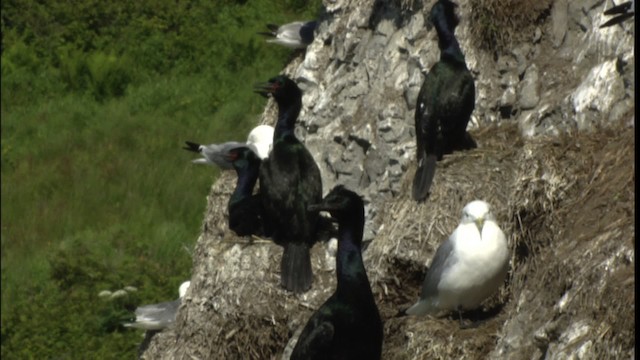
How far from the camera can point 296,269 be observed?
11.2 m

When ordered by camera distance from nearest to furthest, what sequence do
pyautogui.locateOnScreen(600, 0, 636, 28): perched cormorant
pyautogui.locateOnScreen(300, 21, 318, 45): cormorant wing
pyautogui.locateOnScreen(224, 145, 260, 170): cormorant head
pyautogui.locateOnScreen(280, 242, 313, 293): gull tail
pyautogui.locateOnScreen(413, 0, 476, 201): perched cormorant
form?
pyautogui.locateOnScreen(600, 0, 636, 28): perched cormorant
pyautogui.locateOnScreen(413, 0, 476, 201): perched cormorant
pyautogui.locateOnScreen(280, 242, 313, 293): gull tail
pyautogui.locateOnScreen(224, 145, 260, 170): cormorant head
pyautogui.locateOnScreen(300, 21, 318, 45): cormorant wing

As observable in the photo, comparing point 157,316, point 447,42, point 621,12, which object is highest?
point 621,12

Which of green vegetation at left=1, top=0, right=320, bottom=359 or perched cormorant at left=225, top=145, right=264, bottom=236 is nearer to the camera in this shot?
perched cormorant at left=225, top=145, right=264, bottom=236

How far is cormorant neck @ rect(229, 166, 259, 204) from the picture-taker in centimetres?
1224

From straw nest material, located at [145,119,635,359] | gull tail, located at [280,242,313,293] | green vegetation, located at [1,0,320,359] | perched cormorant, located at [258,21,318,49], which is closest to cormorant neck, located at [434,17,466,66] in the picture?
straw nest material, located at [145,119,635,359]

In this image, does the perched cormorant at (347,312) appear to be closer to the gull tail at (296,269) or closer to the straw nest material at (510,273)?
the straw nest material at (510,273)

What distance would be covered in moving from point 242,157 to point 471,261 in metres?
3.50

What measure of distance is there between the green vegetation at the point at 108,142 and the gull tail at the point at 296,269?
7375 mm

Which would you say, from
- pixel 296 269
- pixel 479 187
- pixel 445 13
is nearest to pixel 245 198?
pixel 296 269

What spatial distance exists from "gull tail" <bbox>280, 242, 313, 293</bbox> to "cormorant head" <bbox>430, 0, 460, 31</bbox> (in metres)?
1.76

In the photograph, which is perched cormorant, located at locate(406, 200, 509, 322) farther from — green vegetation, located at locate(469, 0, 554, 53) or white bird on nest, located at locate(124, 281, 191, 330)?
white bird on nest, located at locate(124, 281, 191, 330)

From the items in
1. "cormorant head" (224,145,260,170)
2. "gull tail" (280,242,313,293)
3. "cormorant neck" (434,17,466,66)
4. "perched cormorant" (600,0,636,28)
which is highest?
"perched cormorant" (600,0,636,28)

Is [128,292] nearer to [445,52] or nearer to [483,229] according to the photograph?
[445,52]

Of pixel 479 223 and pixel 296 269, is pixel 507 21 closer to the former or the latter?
pixel 296 269
